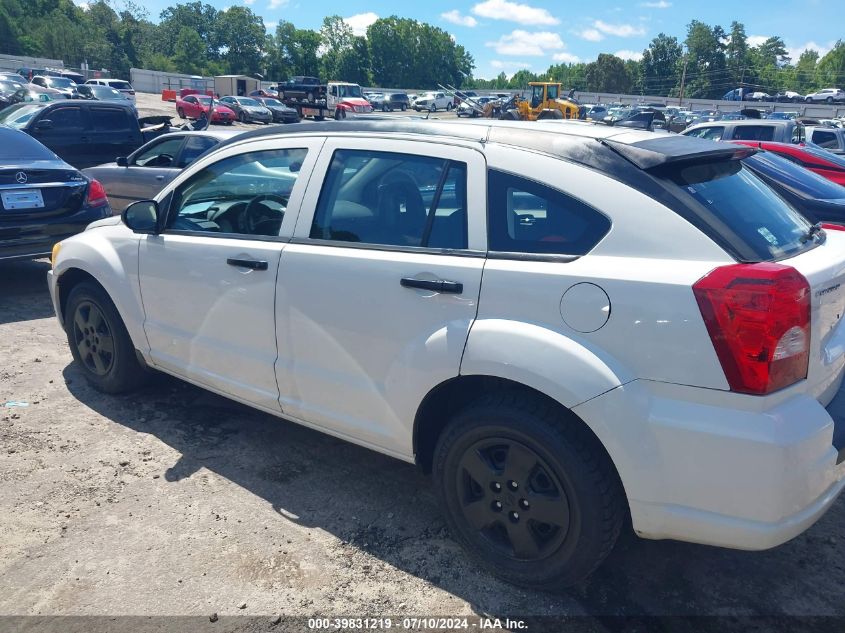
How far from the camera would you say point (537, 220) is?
268 centimetres

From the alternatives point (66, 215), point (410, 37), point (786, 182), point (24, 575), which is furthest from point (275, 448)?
point (410, 37)

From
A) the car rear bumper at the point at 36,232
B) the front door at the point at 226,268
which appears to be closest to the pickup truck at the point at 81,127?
the car rear bumper at the point at 36,232

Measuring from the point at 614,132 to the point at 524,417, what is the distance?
1326 mm

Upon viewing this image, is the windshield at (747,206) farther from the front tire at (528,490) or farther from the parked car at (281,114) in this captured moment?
the parked car at (281,114)

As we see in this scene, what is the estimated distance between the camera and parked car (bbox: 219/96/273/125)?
3956cm

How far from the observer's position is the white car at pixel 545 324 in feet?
7.43

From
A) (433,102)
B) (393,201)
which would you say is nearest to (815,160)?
(393,201)

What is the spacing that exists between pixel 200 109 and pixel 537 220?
136 ft

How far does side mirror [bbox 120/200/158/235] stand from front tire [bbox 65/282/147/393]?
0.67 m

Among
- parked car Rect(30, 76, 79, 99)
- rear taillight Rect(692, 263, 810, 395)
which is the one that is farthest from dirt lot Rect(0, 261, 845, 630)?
parked car Rect(30, 76, 79, 99)

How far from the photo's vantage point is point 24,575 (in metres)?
2.88

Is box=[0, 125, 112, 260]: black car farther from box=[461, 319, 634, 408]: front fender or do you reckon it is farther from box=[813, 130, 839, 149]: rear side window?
box=[813, 130, 839, 149]: rear side window

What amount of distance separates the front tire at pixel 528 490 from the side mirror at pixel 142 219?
2253mm

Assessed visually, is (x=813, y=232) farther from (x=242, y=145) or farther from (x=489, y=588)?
(x=242, y=145)
